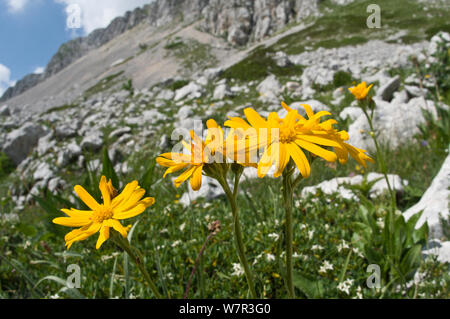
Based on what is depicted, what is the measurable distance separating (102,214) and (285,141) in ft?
2.33

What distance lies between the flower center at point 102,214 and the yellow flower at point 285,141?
55cm

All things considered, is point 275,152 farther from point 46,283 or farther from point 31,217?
point 31,217

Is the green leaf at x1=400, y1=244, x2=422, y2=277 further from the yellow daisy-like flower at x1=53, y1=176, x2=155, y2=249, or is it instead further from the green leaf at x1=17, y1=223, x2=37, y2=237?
the green leaf at x1=17, y1=223, x2=37, y2=237

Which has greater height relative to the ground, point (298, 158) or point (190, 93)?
point (190, 93)

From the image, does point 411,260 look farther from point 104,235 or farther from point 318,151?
point 104,235

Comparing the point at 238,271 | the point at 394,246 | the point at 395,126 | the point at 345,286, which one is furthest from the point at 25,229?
the point at 395,126

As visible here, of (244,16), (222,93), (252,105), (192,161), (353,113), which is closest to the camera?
(192,161)

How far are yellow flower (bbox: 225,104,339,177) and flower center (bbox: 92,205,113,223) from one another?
1.80ft

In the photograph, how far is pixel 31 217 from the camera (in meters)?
6.31

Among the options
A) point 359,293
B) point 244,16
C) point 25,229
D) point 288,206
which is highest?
point 244,16

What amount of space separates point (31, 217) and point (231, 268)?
613 cm

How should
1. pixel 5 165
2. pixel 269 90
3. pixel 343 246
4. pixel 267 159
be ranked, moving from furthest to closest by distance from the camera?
pixel 269 90, pixel 5 165, pixel 343 246, pixel 267 159

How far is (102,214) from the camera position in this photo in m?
0.99
